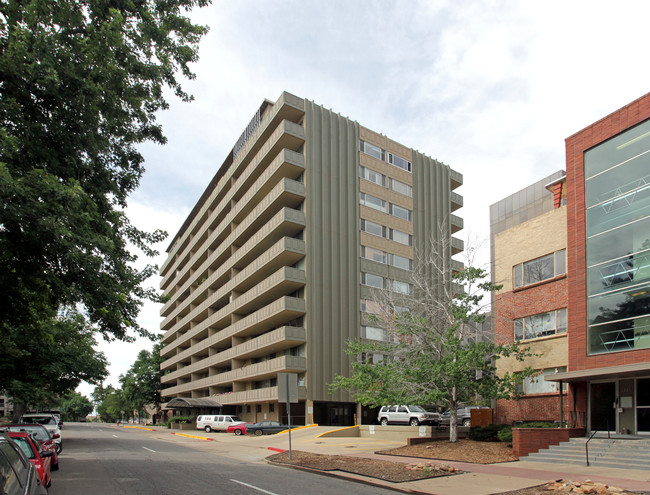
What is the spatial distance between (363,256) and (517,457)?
2824 centimetres

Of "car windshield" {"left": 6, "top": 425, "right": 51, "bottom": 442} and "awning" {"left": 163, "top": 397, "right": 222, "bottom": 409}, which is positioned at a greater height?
"car windshield" {"left": 6, "top": 425, "right": 51, "bottom": 442}

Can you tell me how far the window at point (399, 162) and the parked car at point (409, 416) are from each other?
23.3 metres

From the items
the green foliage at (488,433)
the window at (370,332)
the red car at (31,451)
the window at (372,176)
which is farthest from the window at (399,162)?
the red car at (31,451)

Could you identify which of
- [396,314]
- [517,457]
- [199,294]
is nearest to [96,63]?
[396,314]

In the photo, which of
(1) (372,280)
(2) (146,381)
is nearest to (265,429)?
(1) (372,280)

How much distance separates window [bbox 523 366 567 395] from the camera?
2367 centimetres

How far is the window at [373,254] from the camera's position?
45656 millimetres

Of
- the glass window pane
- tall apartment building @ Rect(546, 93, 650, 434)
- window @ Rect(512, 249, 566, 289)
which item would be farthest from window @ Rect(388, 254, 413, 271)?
tall apartment building @ Rect(546, 93, 650, 434)

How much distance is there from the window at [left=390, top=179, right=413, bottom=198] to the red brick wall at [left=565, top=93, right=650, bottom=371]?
1032 inches

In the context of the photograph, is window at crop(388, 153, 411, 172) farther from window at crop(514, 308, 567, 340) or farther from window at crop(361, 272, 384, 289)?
window at crop(514, 308, 567, 340)

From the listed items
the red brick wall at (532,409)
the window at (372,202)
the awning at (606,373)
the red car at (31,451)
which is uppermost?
the window at (372,202)

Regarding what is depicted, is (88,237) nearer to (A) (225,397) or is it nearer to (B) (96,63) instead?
(B) (96,63)

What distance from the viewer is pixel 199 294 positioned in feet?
220

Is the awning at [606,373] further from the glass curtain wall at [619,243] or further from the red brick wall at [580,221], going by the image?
the glass curtain wall at [619,243]
